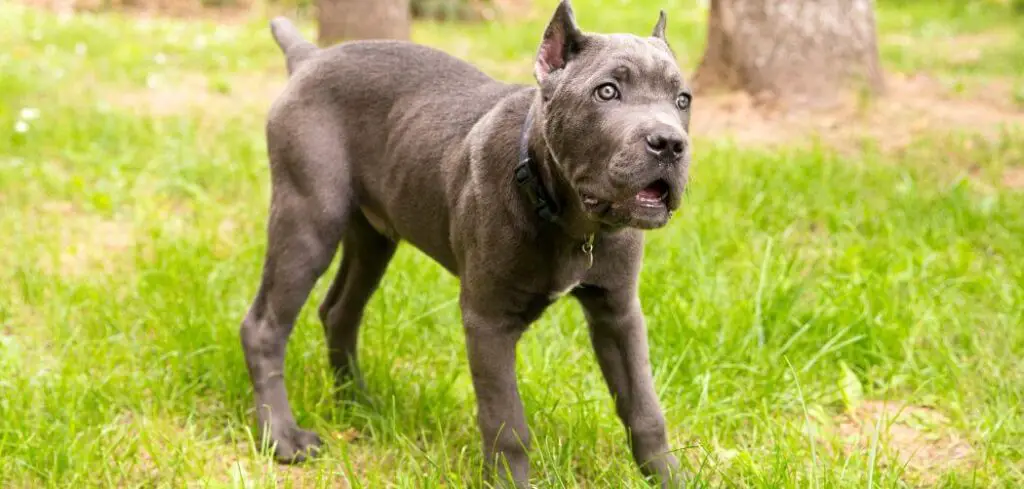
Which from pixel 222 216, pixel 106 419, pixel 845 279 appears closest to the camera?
pixel 106 419

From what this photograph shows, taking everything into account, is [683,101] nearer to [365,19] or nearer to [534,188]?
[534,188]

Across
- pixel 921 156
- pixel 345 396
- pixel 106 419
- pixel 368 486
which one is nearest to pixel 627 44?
pixel 368 486

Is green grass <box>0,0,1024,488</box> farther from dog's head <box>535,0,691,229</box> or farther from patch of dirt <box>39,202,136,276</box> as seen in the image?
dog's head <box>535,0,691,229</box>

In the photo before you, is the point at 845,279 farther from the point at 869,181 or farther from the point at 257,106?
the point at 257,106

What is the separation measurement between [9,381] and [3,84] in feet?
16.2

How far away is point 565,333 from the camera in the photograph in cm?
454

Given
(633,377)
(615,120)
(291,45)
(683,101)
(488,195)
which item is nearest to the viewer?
(615,120)

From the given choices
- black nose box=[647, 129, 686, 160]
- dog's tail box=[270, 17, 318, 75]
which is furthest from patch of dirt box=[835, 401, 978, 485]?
dog's tail box=[270, 17, 318, 75]

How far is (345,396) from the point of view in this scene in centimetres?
423

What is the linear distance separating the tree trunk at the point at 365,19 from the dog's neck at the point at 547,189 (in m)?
5.75

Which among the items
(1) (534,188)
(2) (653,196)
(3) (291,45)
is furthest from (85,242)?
(2) (653,196)

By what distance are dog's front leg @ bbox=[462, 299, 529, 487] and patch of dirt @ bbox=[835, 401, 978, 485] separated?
1107mm

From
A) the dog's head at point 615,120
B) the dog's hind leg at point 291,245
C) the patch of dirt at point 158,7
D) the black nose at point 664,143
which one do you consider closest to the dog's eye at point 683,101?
the dog's head at point 615,120

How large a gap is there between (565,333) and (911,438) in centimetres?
140
